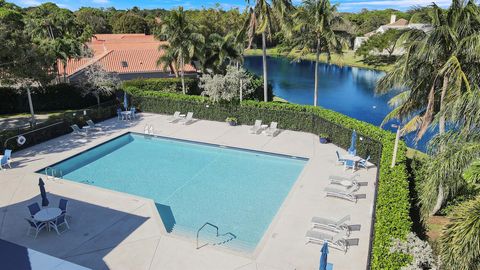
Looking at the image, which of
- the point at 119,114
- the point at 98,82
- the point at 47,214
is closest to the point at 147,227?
the point at 47,214

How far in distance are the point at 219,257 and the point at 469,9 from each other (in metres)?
10.7

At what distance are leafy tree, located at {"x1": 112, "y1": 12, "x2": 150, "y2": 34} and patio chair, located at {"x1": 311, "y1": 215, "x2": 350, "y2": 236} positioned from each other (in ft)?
298

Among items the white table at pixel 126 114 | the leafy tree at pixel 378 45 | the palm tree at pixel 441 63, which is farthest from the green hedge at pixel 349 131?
the leafy tree at pixel 378 45

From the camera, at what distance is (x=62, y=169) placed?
1792 cm

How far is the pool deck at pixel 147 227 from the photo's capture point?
10.4m

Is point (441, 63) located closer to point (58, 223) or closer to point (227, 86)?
point (58, 223)

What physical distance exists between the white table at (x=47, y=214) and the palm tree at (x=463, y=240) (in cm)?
1149

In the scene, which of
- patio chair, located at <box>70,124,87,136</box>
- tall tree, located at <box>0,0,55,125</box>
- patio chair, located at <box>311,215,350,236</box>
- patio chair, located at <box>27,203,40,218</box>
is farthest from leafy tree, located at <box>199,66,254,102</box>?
patio chair, located at <box>27,203,40,218</box>

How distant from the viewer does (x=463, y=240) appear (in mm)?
5680

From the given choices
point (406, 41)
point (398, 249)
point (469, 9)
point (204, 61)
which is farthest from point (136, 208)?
point (204, 61)

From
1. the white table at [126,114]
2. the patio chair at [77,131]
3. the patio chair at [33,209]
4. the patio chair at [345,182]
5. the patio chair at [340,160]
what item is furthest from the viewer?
the white table at [126,114]

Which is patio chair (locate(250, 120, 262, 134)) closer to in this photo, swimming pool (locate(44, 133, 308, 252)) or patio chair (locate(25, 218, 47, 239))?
swimming pool (locate(44, 133, 308, 252))

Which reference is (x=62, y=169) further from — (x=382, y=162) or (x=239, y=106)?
(x=382, y=162)

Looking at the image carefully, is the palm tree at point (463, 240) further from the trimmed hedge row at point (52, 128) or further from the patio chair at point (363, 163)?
the trimmed hedge row at point (52, 128)
